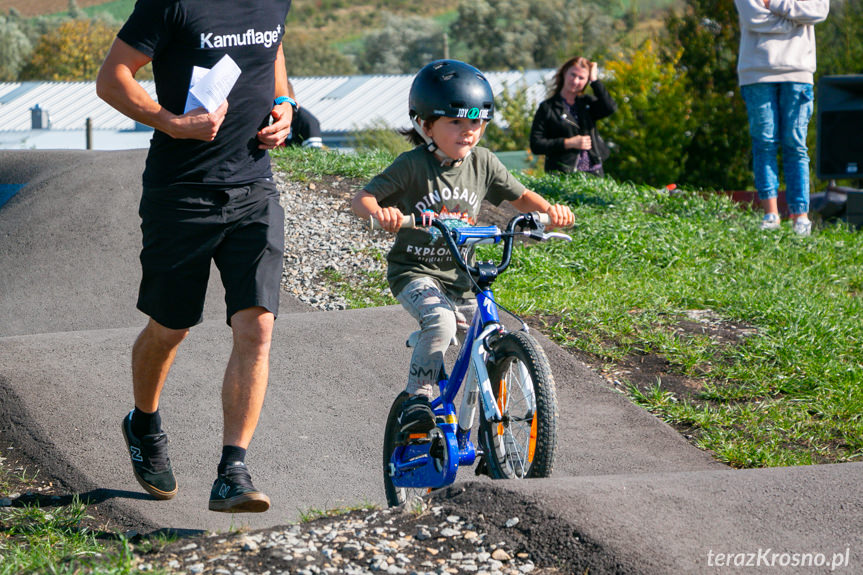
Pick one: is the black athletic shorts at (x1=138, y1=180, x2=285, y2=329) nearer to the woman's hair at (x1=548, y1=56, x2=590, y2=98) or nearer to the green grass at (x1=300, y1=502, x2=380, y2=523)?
the green grass at (x1=300, y1=502, x2=380, y2=523)

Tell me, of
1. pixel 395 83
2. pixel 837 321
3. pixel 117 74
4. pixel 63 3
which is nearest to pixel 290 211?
pixel 837 321

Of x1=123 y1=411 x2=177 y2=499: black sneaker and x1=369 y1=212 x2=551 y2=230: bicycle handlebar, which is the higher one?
x1=369 y1=212 x2=551 y2=230: bicycle handlebar

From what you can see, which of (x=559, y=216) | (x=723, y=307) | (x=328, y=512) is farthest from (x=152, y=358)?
(x=723, y=307)

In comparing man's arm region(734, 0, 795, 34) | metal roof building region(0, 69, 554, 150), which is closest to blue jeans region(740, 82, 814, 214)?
man's arm region(734, 0, 795, 34)

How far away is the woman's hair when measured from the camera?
10295 mm

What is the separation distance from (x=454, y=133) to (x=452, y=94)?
18 centimetres

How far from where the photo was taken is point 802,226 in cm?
965

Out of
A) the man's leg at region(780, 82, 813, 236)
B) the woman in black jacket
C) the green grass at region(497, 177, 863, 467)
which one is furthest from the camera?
the woman in black jacket

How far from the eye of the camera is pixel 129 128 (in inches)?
1446

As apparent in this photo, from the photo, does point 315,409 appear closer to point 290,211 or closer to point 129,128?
point 290,211

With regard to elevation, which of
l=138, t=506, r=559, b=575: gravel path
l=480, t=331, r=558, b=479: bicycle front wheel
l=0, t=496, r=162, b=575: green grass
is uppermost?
l=480, t=331, r=558, b=479: bicycle front wheel

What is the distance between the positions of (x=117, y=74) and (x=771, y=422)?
3803mm

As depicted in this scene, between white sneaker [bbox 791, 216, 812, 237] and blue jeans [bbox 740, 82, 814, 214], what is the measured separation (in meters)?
0.25

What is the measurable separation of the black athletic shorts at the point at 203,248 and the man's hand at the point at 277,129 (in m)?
0.18
